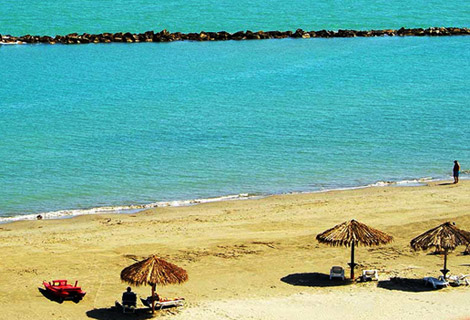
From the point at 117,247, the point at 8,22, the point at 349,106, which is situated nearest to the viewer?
the point at 117,247

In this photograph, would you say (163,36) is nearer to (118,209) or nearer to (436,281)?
(118,209)

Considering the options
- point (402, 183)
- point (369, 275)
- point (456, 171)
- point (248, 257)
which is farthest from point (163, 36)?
point (369, 275)

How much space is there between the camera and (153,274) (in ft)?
73.7

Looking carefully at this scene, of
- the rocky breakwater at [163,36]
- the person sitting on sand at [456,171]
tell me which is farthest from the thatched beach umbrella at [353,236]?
the rocky breakwater at [163,36]

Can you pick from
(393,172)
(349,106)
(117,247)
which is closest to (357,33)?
(349,106)

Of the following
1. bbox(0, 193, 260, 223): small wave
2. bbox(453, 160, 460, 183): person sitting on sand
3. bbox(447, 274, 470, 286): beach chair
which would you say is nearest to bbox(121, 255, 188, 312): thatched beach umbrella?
bbox(447, 274, 470, 286): beach chair

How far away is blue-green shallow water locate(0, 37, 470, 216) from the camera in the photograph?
36.9 m

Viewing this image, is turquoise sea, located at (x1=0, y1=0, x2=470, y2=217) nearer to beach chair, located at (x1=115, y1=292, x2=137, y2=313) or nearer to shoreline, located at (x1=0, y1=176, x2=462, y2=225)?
shoreline, located at (x1=0, y1=176, x2=462, y2=225)

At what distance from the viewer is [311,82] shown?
55156mm

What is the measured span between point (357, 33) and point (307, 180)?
3869 centimetres

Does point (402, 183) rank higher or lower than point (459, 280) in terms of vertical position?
higher

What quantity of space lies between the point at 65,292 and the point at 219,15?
203 feet

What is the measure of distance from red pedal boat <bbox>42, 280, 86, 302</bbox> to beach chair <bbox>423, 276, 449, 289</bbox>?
30.1 ft

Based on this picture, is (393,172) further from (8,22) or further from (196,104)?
(8,22)
